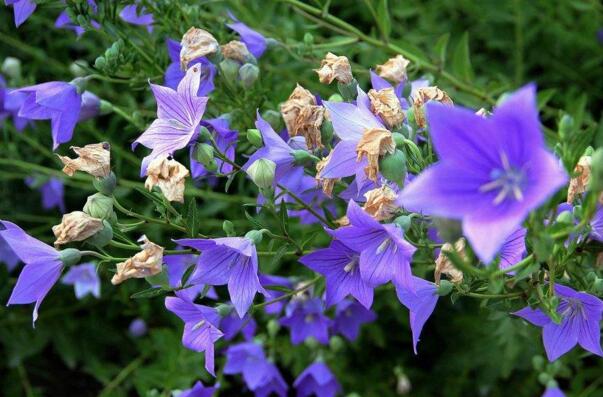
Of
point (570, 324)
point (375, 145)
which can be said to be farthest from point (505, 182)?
point (570, 324)

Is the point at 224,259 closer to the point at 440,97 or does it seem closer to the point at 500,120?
the point at 440,97

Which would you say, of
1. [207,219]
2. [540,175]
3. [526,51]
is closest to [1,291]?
[207,219]

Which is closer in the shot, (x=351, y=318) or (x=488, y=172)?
(x=488, y=172)

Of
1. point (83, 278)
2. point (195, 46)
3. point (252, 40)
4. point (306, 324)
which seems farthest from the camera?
point (83, 278)

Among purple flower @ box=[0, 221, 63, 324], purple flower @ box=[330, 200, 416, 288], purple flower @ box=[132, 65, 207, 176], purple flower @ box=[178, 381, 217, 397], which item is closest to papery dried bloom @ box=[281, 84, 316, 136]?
purple flower @ box=[132, 65, 207, 176]

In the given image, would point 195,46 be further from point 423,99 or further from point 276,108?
point 423,99

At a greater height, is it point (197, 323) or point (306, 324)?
point (197, 323)

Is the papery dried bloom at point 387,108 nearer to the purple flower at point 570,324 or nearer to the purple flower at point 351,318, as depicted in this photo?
the purple flower at point 570,324
